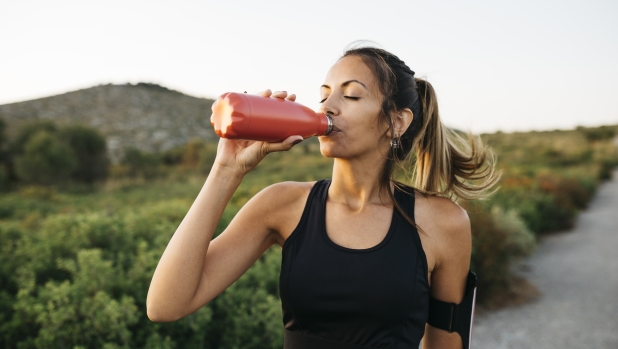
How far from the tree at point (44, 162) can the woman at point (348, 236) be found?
814 inches

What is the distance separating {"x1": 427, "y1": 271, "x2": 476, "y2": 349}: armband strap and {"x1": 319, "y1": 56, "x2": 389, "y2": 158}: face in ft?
2.60

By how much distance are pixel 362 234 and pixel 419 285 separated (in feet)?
1.05

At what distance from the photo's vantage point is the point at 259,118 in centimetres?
149

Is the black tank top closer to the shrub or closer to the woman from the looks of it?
the woman

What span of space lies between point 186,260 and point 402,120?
3.90 feet

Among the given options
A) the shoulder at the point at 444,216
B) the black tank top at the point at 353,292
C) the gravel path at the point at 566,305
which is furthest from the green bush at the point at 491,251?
the black tank top at the point at 353,292

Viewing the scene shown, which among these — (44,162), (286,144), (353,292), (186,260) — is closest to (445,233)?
(353,292)

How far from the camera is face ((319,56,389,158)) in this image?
6.11ft

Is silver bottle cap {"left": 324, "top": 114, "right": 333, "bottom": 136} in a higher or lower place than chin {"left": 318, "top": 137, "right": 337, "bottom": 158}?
higher

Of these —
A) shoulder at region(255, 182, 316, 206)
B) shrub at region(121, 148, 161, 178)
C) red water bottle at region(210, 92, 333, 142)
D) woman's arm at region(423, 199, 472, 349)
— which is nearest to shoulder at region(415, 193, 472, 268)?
woman's arm at region(423, 199, 472, 349)

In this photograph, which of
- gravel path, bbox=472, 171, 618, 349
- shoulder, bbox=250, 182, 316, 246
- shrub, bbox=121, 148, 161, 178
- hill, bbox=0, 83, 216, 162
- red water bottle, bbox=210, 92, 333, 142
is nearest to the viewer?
red water bottle, bbox=210, 92, 333, 142

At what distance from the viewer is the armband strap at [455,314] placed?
6.70ft

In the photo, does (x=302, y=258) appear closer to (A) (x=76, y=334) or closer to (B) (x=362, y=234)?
(B) (x=362, y=234)

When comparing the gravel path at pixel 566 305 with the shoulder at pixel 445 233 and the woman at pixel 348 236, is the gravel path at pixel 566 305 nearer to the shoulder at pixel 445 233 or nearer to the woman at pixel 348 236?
the shoulder at pixel 445 233
